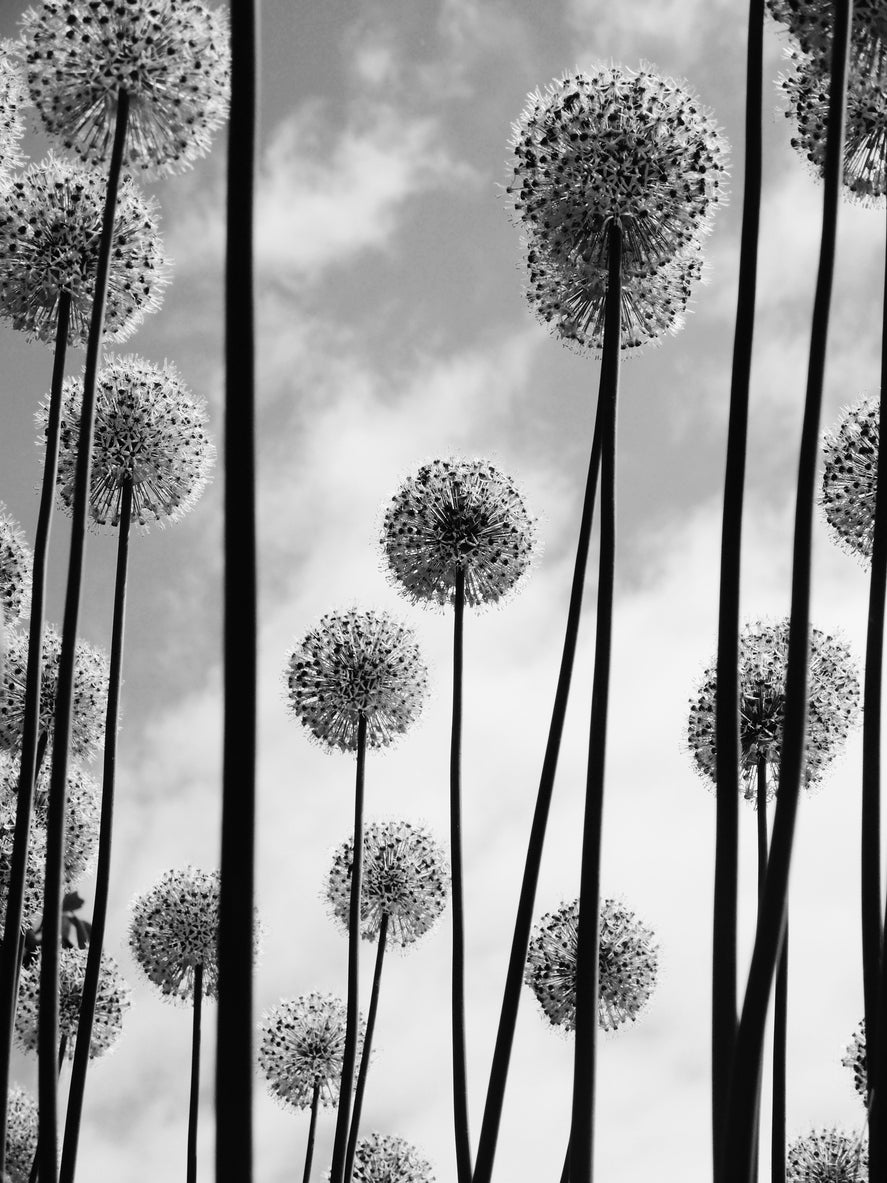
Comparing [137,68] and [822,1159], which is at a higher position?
[137,68]

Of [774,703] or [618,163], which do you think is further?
[774,703]

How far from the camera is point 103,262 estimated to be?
653cm

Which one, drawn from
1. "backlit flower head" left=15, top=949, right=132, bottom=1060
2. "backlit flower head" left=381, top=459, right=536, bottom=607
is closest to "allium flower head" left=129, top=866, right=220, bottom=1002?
"backlit flower head" left=15, top=949, right=132, bottom=1060

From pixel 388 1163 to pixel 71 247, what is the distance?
16.6 meters

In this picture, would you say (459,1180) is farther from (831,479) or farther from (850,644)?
(850,644)

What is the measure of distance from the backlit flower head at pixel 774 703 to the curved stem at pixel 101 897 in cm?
631

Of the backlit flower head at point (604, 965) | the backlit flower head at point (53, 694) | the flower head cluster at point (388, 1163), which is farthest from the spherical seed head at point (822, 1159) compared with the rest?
the backlit flower head at point (53, 694)

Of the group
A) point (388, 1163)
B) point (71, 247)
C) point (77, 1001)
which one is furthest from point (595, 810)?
point (388, 1163)

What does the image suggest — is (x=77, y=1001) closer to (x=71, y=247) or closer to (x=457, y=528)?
(x=457, y=528)

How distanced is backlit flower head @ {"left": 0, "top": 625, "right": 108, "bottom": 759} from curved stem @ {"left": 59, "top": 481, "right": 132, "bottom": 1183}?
125 inches

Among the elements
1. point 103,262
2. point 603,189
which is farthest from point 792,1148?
point 103,262

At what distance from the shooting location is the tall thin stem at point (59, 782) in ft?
18.2

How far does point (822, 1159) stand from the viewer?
16.9m

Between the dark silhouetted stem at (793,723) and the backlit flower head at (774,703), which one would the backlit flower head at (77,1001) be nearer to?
the backlit flower head at (774,703)
